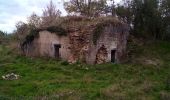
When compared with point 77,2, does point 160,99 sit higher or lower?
lower

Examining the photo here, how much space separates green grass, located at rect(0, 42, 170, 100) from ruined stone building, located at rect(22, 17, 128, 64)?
1.10 meters

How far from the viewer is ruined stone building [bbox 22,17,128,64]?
71.9 feet

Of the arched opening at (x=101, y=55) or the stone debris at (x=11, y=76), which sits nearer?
the stone debris at (x=11, y=76)

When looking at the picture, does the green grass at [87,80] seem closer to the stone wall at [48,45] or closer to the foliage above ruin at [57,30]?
the stone wall at [48,45]

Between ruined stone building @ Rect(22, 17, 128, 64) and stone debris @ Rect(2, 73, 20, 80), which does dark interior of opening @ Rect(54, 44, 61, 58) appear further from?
stone debris @ Rect(2, 73, 20, 80)

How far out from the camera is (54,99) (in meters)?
12.1

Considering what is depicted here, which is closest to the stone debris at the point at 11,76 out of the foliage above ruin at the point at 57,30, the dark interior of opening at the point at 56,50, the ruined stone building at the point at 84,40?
the ruined stone building at the point at 84,40

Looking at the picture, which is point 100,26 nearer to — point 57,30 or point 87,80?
point 57,30

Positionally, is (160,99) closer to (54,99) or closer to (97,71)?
(54,99)

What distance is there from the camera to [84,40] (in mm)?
21938

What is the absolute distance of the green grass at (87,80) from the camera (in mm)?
13555

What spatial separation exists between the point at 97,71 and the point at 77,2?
14.1m

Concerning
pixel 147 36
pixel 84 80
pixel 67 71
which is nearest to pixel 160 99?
pixel 84 80

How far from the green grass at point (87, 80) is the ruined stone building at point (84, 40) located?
1.10 meters
